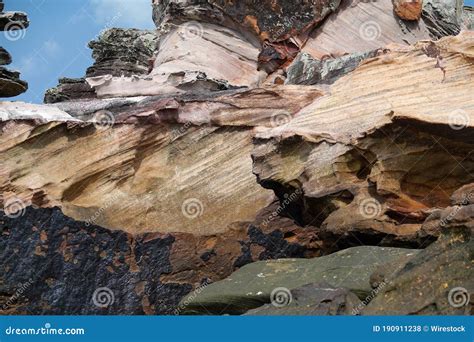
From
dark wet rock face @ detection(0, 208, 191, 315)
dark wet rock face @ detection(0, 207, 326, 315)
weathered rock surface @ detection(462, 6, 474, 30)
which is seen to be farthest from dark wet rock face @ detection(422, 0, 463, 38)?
dark wet rock face @ detection(0, 208, 191, 315)

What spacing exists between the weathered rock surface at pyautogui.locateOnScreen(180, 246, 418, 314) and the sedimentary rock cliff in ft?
0.12

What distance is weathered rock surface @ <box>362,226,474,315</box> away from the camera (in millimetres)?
9297

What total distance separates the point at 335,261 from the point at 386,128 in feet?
8.08

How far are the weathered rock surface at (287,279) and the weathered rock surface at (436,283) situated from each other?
1.18m

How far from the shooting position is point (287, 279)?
12305mm

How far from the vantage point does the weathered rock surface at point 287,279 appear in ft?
38.2

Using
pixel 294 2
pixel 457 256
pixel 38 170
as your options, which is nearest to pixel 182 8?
pixel 294 2

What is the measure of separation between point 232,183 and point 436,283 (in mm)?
6587

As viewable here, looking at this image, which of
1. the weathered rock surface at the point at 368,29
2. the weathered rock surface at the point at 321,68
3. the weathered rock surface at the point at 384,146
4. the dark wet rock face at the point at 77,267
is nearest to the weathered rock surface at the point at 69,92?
the weathered rock surface at the point at 321,68

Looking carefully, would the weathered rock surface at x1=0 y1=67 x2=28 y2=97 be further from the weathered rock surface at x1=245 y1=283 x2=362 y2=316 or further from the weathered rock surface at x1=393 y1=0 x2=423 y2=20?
the weathered rock surface at x1=393 y1=0 x2=423 y2=20

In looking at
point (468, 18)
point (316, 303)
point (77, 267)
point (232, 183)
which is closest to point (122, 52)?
point (232, 183)

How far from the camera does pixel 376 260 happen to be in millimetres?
11961

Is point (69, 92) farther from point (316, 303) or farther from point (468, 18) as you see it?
point (316, 303)

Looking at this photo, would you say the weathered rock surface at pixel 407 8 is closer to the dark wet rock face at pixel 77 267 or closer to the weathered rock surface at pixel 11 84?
the weathered rock surface at pixel 11 84
